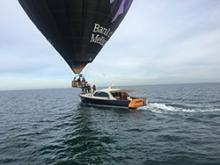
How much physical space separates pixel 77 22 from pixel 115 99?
9.33 metres

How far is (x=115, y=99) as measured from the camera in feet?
68.3

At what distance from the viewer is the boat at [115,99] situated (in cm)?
1987

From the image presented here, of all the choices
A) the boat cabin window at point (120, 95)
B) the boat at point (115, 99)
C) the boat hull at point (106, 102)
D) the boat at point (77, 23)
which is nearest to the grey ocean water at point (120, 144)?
the boat at point (115, 99)

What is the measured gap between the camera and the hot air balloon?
1400 centimetres

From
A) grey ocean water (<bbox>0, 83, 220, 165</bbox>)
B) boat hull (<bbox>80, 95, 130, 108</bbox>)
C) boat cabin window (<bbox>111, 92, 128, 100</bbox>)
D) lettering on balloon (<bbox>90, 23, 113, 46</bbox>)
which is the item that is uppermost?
lettering on balloon (<bbox>90, 23, 113, 46</bbox>)

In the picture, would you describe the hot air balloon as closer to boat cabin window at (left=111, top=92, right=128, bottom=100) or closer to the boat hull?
the boat hull

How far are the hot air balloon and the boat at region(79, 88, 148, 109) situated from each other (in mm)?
5000

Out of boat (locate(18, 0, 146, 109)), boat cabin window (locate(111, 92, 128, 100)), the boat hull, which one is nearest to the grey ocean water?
the boat hull

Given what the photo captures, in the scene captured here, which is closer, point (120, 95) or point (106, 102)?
point (106, 102)

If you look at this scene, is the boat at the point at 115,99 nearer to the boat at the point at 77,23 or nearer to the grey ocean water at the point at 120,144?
the boat at the point at 77,23

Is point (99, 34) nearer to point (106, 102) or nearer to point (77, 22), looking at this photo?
point (77, 22)

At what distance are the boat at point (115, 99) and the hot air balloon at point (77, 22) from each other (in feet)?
16.4

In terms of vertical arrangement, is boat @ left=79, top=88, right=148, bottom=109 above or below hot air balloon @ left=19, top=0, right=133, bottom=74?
below

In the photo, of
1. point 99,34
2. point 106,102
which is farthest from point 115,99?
point 99,34
